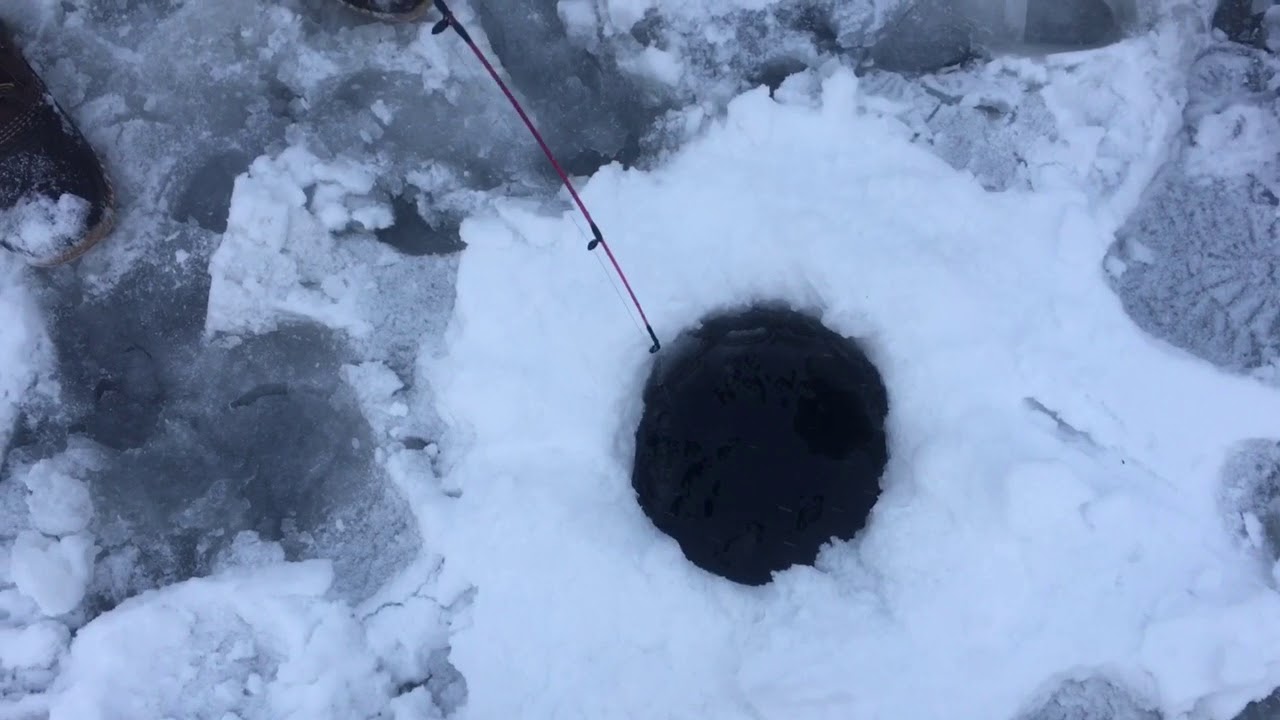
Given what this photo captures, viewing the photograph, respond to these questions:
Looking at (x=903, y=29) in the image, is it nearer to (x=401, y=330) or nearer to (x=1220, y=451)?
(x=1220, y=451)

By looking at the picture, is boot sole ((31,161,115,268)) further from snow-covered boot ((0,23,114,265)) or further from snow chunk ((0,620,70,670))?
snow chunk ((0,620,70,670))

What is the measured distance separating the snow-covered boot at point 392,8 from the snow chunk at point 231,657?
1755mm

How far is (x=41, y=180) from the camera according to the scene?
224 cm

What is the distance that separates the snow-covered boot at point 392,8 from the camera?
2289mm

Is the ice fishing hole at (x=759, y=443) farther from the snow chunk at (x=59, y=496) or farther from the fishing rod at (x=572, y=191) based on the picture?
the snow chunk at (x=59, y=496)

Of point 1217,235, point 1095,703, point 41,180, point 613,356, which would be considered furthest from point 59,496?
point 1217,235

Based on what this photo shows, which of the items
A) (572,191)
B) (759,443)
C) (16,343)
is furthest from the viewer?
(759,443)

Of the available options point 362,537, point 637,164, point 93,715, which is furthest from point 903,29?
point 93,715

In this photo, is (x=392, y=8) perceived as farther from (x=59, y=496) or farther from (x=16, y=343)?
(x=59, y=496)

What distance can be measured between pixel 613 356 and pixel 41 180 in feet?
6.17

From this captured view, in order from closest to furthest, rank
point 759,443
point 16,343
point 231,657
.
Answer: point 231,657 → point 16,343 → point 759,443

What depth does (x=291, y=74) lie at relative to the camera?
7.66 feet

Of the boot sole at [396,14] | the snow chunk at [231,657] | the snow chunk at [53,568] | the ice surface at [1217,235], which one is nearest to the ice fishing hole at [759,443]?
the ice surface at [1217,235]

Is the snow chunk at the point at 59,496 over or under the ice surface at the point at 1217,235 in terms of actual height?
under
